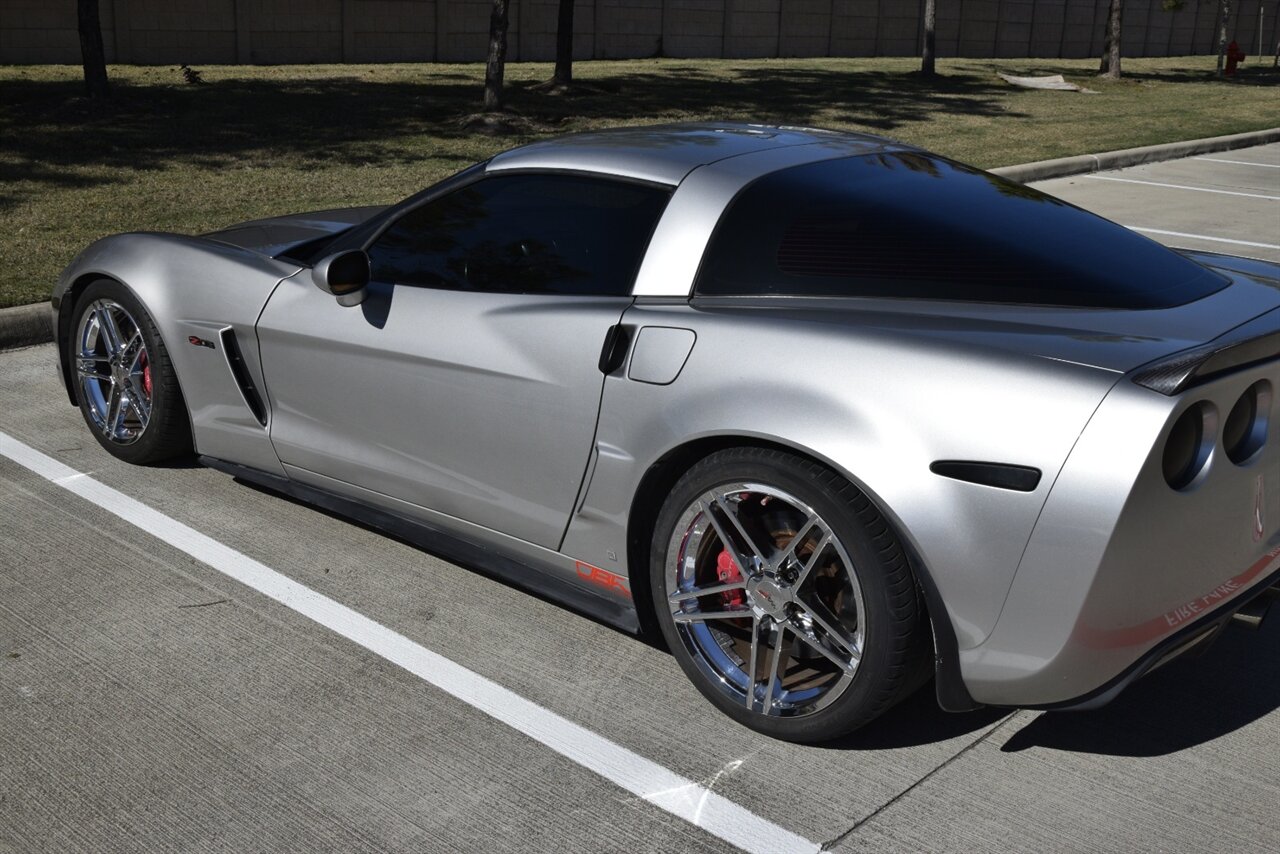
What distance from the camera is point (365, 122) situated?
15.2 m

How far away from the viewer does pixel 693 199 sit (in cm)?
366

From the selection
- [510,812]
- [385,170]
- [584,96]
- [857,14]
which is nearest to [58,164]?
[385,170]

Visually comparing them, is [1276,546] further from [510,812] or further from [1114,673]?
[510,812]

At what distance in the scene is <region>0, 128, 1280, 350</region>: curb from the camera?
24.0 ft

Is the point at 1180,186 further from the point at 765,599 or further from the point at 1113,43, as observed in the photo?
the point at 1113,43

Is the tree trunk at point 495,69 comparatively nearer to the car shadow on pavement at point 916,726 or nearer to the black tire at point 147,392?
the black tire at point 147,392

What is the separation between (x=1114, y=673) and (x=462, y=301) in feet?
6.89

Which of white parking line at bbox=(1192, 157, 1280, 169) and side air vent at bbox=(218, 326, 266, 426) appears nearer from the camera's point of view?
side air vent at bbox=(218, 326, 266, 426)

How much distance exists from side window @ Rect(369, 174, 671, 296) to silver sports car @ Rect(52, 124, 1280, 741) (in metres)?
0.01

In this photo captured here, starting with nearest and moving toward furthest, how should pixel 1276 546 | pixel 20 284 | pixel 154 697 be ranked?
pixel 1276 546 → pixel 154 697 → pixel 20 284

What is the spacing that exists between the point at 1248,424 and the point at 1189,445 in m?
0.28

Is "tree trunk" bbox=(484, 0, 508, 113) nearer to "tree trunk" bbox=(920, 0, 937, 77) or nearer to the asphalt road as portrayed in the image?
the asphalt road

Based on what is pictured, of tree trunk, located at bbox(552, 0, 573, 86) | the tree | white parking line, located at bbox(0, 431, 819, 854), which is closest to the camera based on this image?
white parking line, located at bbox(0, 431, 819, 854)

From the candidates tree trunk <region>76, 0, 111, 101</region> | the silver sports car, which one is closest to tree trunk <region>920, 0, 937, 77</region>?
tree trunk <region>76, 0, 111, 101</region>
